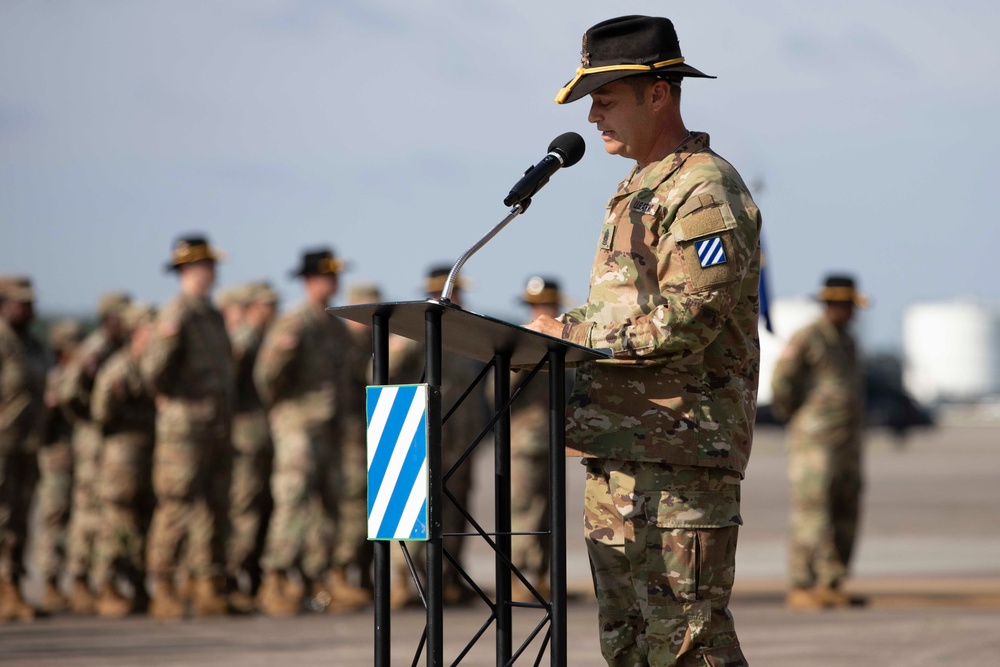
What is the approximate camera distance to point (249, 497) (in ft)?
38.3

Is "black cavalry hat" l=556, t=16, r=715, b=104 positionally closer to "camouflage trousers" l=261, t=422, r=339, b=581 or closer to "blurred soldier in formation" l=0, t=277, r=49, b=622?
"blurred soldier in formation" l=0, t=277, r=49, b=622

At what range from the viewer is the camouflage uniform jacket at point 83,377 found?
1212cm

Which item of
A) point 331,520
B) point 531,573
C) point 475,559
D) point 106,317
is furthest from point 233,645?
point 475,559

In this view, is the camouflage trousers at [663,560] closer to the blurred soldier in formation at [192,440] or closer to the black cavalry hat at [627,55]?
the black cavalry hat at [627,55]

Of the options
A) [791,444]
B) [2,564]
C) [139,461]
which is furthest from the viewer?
[791,444]

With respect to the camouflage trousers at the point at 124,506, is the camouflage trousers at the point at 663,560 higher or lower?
higher

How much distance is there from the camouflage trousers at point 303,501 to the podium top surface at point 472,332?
6.49 metres

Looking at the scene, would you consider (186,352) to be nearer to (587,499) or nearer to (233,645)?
(233,645)

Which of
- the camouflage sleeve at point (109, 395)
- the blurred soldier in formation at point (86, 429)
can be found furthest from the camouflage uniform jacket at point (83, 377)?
the camouflage sleeve at point (109, 395)

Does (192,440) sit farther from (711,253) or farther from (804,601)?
(711,253)

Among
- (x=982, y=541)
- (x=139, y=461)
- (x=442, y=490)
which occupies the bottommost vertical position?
(x=982, y=541)

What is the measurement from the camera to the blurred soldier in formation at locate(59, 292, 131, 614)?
11.8 meters

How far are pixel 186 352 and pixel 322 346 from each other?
4.56 feet

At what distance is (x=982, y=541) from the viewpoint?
1664cm
